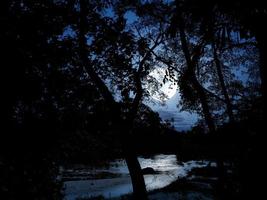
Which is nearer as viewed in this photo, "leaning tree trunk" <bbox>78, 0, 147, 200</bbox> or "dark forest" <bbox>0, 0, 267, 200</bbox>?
"dark forest" <bbox>0, 0, 267, 200</bbox>

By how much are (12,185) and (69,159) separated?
283 cm

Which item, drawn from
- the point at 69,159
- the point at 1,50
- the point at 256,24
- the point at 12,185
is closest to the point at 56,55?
the point at 1,50

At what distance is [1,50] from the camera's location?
276 inches

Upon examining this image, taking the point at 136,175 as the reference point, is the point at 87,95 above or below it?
above

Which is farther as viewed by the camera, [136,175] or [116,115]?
[116,115]

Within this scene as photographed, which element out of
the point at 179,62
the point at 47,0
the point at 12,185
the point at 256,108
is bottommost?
the point at 12,185

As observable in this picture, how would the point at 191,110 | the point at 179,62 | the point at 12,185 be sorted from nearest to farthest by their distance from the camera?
the point at 12,185 < the point at 179,62 < the point at 191,110

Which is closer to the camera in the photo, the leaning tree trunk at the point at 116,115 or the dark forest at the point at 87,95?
the dark forest at the point at 87,95

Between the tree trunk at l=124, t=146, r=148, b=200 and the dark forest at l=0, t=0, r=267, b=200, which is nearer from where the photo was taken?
the dark forest at l=0, t=0, r=267, b=200

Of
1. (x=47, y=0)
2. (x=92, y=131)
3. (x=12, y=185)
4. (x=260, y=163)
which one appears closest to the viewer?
(x=260, y=163)

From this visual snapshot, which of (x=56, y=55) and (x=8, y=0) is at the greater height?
(x=8, y=0)

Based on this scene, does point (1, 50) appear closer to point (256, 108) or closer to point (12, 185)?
point (12, 185)

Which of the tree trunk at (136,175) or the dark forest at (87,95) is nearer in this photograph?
the dark forest at (87,95)

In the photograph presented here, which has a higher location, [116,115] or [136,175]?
[116,115]
